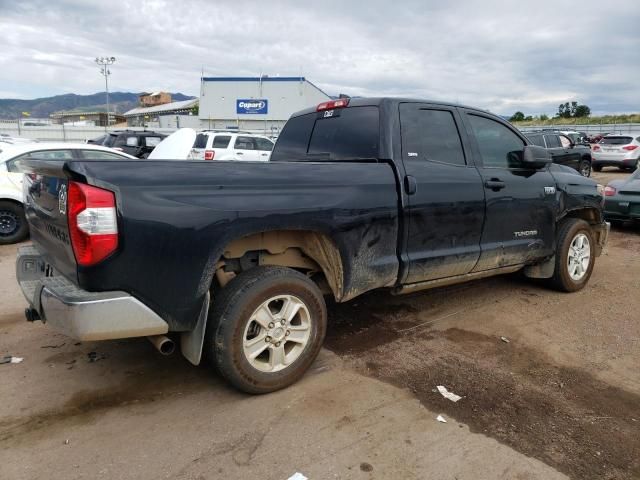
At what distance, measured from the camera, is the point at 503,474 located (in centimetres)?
252

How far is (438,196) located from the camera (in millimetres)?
3918

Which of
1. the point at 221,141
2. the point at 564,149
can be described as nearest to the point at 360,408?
the point at 221,141

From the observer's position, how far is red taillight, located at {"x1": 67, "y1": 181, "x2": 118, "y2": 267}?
2.55 meters

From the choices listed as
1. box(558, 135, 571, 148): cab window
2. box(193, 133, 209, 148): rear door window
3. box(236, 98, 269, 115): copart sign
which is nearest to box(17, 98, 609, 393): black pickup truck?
box(193, 133, 209, 148): rear door window

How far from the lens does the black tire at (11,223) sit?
7785 millimetres

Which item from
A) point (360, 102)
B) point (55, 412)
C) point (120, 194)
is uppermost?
point (360, 102)

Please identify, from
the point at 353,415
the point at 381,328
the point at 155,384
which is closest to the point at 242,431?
the point at 353,415

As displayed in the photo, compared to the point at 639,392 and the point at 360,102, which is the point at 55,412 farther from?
the point at 639,392

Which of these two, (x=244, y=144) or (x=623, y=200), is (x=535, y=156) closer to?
(x=623, y=200)

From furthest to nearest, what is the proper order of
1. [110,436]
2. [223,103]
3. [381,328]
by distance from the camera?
[223,103], [381,328], [110,436]

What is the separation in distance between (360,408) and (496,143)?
2.85 meters

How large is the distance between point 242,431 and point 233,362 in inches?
15.7

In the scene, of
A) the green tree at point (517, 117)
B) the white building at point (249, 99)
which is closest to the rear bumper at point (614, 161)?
the white building at point (249, 99)

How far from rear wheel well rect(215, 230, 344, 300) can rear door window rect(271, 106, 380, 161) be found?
0.86 m
